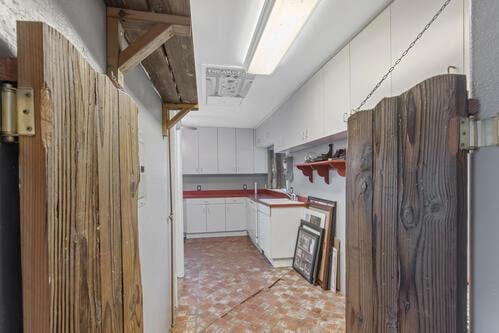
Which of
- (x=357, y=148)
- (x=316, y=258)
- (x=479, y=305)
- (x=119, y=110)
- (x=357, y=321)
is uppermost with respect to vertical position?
(x=119, y=110)

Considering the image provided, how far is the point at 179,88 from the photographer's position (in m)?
1.64

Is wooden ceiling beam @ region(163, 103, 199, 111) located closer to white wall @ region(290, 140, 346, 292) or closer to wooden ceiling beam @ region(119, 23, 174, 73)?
wooden ceiling beam @ region(119, 23, 174, 73)

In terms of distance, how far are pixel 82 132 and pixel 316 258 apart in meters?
2.91

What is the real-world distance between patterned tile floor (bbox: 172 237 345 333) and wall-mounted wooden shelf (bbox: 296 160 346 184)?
131cm

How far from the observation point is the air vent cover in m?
2.52

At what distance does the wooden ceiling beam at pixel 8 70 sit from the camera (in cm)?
38

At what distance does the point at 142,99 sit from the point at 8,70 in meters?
0.99

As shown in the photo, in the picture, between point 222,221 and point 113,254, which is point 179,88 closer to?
point 113,254

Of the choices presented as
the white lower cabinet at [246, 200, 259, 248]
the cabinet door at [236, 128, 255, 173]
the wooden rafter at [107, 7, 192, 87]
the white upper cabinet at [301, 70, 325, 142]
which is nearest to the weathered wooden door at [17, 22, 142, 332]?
the wooden rafter at [107, 7, 192, 87]

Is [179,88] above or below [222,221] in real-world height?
above

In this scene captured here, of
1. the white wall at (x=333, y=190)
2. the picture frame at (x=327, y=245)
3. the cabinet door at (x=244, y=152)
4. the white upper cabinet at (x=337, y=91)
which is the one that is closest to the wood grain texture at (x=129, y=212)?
the white upper cabinet at (x=337, y=91)

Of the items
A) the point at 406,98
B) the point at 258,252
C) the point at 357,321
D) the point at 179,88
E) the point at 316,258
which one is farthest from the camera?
the point at 258,252

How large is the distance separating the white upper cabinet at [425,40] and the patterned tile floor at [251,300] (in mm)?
2058

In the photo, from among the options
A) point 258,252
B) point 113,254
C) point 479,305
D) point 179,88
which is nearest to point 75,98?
point 113,254
